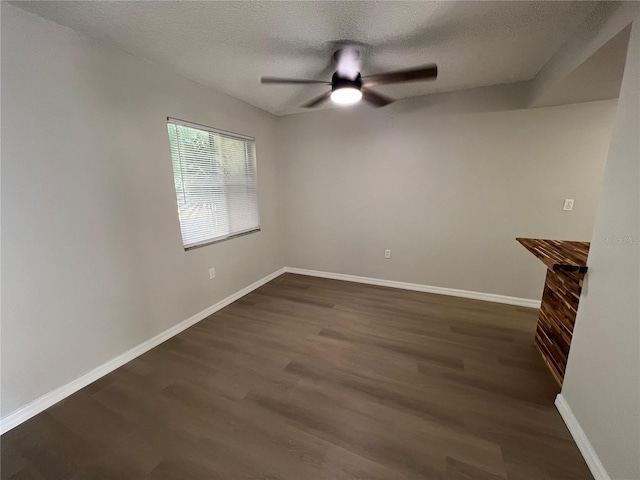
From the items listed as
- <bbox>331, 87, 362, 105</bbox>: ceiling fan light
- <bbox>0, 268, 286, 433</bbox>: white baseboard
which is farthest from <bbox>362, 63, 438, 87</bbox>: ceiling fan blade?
<bbox>0, 268, 286, 433</bbox>: white baseboard

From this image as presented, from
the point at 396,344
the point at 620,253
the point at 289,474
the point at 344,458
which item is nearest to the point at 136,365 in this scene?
the point at 289,474

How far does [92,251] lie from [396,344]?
246 cm

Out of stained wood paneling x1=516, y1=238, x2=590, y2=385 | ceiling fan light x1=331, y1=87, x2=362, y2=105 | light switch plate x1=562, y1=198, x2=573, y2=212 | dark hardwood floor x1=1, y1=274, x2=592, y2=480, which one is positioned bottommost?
dark hardwood floor x1=1, y1=274, x2=592, y2=480

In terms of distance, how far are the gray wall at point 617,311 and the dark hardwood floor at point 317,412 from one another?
0.28m

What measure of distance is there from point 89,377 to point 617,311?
3161 mm

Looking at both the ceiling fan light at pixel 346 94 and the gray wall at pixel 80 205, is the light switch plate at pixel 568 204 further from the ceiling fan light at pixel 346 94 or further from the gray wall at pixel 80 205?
the gray wall at pixel 80 205

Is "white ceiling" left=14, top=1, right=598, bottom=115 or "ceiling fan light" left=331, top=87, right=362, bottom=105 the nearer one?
"white ceiling" left=14, top=1, right=598, bottom=115

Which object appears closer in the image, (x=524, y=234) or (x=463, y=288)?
(x=524, y=234)

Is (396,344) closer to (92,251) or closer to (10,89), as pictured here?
(92,251)

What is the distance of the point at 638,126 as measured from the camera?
1.10 m

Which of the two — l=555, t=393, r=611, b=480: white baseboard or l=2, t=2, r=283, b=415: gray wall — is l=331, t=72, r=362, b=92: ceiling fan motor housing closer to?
Answer: l=2, t=2, r=283, b=415: gray wall

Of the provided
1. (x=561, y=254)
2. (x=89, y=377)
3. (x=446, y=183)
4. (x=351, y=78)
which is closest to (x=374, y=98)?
(x=351, y=78)

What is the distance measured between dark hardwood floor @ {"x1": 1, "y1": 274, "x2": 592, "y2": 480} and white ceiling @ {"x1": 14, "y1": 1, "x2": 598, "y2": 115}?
232cm

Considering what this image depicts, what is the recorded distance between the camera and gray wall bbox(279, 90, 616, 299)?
98.6 inches
